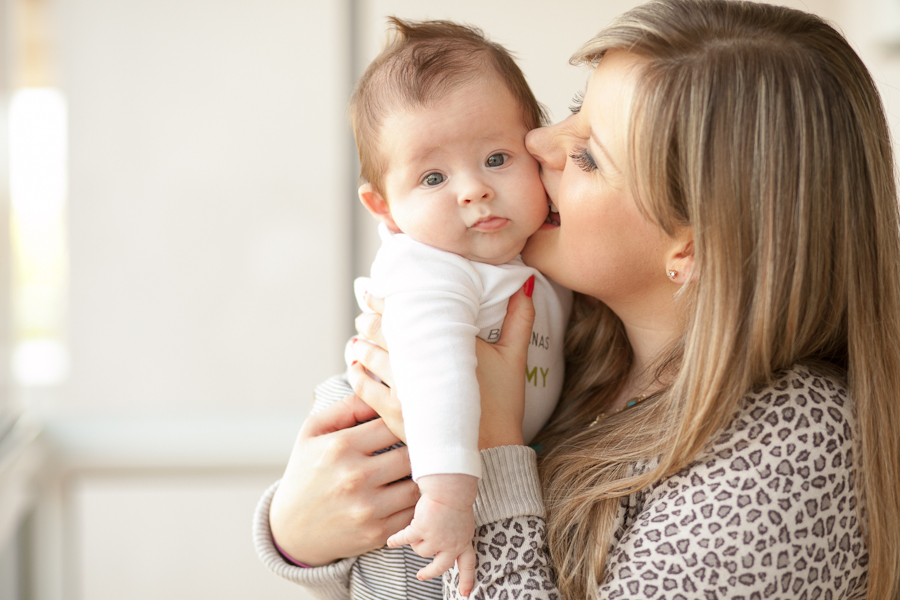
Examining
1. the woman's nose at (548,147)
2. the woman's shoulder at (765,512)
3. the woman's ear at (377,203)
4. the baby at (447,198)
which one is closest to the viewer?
the woman's shoulder at (765,512)

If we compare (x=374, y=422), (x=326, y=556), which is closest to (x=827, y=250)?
(x=374, y=422)

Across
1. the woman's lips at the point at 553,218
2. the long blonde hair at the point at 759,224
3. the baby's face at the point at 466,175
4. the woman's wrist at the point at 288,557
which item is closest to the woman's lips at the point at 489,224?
the baby's face at the point at 466,175

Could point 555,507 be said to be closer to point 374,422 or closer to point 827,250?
point 374,422

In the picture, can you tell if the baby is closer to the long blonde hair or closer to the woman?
the woman

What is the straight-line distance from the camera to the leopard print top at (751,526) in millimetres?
842

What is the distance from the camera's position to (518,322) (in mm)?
1087

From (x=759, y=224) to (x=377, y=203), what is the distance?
57cm

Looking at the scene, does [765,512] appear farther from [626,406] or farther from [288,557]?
[288,557]

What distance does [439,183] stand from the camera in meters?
1.08

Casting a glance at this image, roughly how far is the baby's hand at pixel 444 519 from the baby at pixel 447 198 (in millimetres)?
25

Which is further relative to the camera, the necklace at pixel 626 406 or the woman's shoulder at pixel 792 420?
the necklace at pixel 626 406

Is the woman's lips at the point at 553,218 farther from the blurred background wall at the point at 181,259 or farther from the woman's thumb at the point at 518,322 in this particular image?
the blurred background wall at the point at 181,259

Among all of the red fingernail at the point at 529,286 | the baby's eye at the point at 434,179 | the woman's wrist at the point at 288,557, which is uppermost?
the baby's eye at the point at 434,179

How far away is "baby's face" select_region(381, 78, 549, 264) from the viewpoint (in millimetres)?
1056
